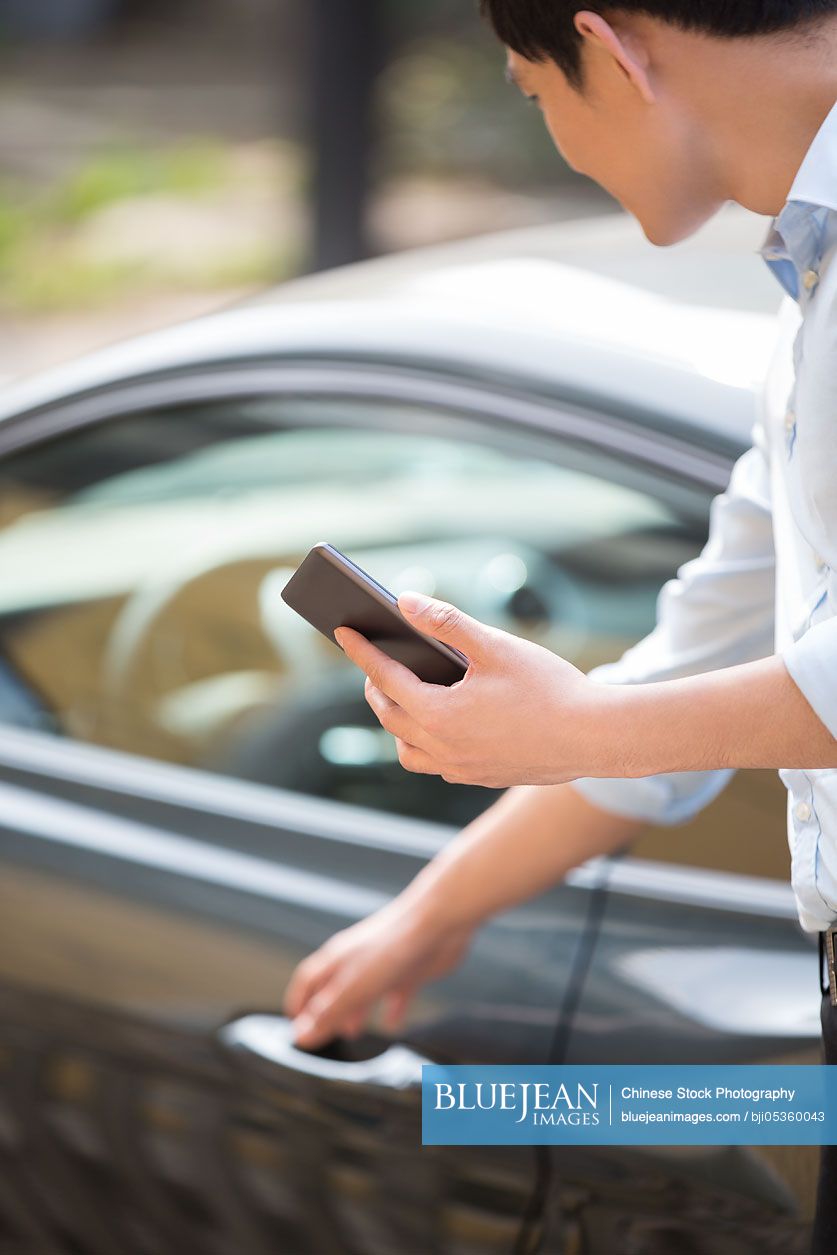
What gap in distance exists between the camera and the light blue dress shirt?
1.00 meters

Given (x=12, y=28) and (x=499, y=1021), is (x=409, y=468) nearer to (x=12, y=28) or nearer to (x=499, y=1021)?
(x=499, y=1021)

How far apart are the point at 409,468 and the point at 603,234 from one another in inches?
19.4

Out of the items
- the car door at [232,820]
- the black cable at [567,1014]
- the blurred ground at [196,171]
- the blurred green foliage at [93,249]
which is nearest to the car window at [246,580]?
the car door at [232,820]

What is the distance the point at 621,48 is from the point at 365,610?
0.43 m

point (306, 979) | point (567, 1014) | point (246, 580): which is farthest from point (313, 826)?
point (246, 580)

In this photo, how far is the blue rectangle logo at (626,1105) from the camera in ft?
4.36

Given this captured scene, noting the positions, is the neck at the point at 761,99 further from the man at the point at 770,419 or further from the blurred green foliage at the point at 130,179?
the blurred green foliage at the point at 130,179

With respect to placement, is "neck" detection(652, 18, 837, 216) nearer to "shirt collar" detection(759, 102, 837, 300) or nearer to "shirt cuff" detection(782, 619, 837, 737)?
"shirt collar" detection(759, 102, 837, 300)

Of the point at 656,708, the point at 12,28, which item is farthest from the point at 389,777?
the point at 12,28

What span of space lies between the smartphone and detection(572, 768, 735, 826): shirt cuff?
14.5 inches

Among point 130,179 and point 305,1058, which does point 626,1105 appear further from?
point 130,179

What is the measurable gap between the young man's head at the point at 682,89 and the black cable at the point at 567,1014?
0.72 meters

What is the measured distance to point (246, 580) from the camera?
2.26 meters

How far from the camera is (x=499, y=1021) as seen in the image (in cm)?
151
